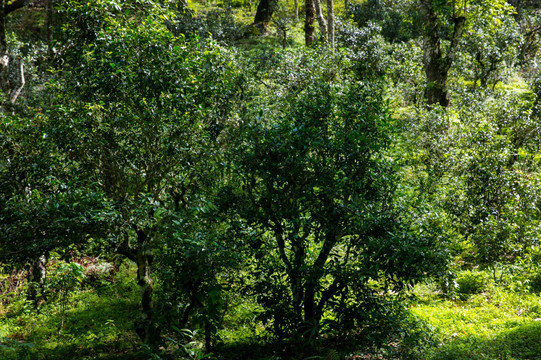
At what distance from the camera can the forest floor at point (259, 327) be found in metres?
6.73

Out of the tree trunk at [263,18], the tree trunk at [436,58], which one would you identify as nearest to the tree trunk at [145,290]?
the tree trunk at [436,58]

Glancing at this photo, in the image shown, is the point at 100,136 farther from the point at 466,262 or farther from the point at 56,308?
the point at 466,262

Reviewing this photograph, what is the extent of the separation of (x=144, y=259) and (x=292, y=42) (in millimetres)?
21607

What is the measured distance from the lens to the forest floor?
22.1 feet

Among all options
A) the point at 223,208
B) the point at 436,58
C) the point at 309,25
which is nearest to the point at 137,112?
the point at 223,208

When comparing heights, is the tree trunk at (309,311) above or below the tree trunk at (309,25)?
below

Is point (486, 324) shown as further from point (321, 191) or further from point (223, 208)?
point (223, 208)

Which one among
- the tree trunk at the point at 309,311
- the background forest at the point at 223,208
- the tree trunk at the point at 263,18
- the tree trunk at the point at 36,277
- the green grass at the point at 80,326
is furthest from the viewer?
the tree trunk at the point at 263,18

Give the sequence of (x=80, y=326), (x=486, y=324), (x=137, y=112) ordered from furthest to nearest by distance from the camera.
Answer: (x=80, y=326)
(x=486, y=324)
(x=137, y=112)

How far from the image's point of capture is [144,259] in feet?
23.8

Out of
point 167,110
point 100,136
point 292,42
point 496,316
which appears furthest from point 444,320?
point 292,42

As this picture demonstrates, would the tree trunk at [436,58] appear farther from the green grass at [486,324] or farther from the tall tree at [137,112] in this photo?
the tall tree at [137,112]

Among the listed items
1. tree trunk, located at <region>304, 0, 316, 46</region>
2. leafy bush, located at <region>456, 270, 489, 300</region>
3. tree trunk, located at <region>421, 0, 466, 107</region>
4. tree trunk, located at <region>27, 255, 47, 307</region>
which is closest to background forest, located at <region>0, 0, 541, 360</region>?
leafy bush, located at <region>456, 270, 489, 300</region>

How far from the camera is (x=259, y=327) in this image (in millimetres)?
8789
